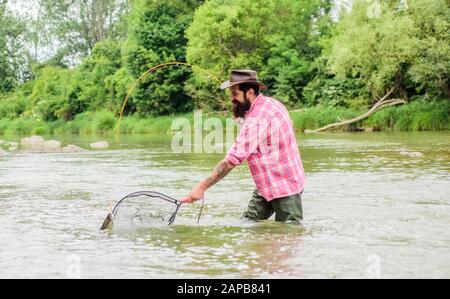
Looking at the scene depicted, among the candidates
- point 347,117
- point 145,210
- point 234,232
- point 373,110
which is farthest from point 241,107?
point 347,117

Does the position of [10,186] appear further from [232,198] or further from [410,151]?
[410,151]

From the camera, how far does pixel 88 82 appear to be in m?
48.7

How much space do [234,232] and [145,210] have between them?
100 centimetres

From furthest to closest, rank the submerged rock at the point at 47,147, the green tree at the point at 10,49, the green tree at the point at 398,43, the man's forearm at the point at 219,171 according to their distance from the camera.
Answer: the green tree at the point at 10,49 < the green tree at the point at 398,43 < the submerged rock at the point at 47,147 < the man's forearm at the point at 219,171

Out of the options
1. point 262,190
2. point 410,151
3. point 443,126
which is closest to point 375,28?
point 443,126

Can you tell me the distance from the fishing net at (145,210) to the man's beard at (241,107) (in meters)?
1.12

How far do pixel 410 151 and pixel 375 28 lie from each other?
525 inches

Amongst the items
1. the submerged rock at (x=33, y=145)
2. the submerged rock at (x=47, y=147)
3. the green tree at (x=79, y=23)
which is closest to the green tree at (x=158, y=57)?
the submerged rock at (x=33, y=145)

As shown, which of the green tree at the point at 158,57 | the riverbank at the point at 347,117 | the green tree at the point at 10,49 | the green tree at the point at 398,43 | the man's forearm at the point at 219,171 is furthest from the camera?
the green tree at the point at 10,49

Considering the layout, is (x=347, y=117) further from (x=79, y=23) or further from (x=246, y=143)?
(x=79, y=23)

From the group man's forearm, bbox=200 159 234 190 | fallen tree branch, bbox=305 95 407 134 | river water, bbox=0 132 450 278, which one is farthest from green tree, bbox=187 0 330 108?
man's forearm, bbox=200 159 234 190

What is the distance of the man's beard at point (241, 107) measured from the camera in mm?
6188

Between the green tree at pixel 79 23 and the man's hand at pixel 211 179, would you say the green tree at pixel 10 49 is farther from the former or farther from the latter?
the man's hand at pixel 211 179

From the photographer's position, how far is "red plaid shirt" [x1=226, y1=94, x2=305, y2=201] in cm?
605
